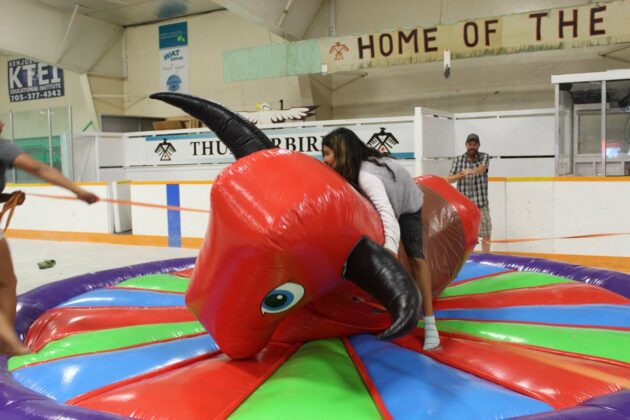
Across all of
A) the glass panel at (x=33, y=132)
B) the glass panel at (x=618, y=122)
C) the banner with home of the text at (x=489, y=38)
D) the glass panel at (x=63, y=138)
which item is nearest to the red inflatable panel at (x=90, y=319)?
the glass panel at (x=618, y=122)

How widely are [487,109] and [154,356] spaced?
26.8 ft

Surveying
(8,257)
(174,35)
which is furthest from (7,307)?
(174,35)

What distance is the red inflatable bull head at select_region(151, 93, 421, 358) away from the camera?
1.63 meters

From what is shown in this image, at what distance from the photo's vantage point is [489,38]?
7.33 meters

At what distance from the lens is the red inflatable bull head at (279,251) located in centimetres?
163

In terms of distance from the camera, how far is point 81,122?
1244 centimetres

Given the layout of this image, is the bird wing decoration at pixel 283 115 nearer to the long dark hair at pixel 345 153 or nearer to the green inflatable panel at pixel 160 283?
the green inflatable panel at pixel 160 283

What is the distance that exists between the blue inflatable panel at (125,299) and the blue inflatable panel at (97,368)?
2.30 ft

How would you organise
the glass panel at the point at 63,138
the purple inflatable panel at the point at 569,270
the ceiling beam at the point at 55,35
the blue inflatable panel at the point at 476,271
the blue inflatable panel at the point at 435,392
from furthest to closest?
the ceiling beam at the point at 55,35 → the glass panel at the point at 63,138 → the blue inflatable panel at the point at 476,271 → the purple inflatable panel at the point at 569,270 → the blue inflatable panel at the point at 435,392

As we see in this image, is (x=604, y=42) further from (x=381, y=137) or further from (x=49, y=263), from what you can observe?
(x=49, y=263)

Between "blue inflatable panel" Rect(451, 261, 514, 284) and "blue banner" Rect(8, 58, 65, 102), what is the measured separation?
12.1 meters

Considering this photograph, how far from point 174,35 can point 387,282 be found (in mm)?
11459

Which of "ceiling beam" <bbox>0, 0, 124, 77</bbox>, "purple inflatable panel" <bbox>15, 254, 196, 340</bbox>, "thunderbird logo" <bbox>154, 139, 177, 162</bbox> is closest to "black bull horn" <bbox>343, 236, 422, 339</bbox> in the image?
"purple inflatable panel" <bbox>15, 254, 196, 340</bbox>

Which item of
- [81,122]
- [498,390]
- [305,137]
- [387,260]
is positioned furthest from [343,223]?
[81,122]
